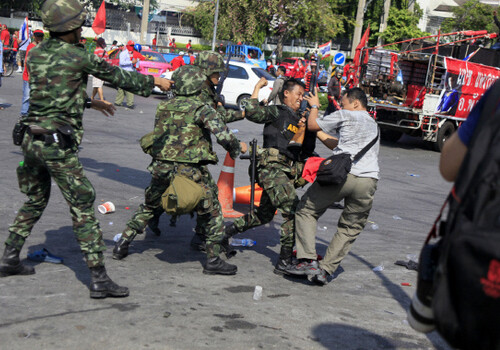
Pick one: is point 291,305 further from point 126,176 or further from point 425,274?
point 126,176

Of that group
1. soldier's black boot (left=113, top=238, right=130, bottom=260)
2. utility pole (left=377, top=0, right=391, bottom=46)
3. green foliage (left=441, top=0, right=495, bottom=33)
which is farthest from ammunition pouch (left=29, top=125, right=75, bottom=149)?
utility pole (left=377, top=0, right=391, bottom=46)

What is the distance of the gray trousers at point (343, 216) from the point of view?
5.65 meters

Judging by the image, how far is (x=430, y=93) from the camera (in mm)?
17094

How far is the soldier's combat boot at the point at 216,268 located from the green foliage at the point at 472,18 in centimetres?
4402

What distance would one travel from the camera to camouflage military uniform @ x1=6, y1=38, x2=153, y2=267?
455 centimetres

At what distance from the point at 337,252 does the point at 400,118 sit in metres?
12.4

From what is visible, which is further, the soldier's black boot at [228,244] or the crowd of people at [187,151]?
the soldier's black boot at [228,244]

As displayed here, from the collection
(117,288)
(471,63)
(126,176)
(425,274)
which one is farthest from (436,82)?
(425,274)

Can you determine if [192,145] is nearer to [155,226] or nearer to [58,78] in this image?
[58,78]

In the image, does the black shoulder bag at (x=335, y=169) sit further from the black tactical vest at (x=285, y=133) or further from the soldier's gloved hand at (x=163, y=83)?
the soldier's gloved hand at (x=163, y=83)

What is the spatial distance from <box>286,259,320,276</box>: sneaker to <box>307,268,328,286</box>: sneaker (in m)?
0.04

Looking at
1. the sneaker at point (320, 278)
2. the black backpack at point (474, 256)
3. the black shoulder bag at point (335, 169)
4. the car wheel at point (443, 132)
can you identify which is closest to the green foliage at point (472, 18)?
the car wheel at point (443, 132)

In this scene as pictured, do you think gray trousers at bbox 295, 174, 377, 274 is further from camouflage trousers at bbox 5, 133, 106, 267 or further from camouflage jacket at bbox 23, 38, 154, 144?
camouflage jacket at bbox 23, 38, 154, 144

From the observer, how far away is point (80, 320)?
430 centimetres
